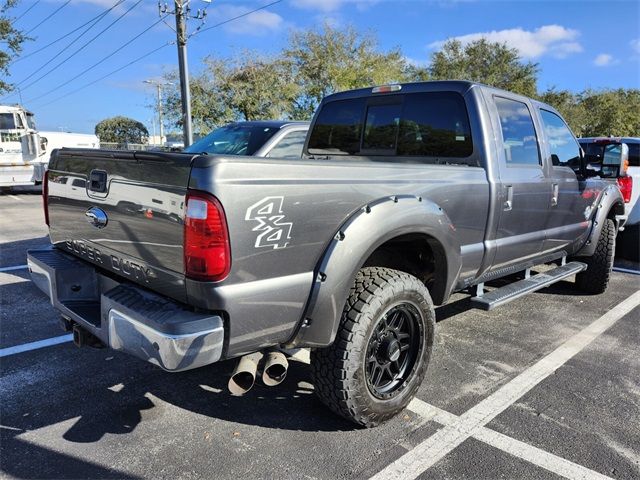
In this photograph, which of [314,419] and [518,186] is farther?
[518,186]

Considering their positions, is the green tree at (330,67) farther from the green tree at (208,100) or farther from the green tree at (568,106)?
the green tree at (568,106)

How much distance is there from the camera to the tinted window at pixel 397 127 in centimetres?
371

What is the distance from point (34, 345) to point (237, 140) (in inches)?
137

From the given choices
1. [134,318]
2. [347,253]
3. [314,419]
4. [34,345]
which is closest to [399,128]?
[347,253]

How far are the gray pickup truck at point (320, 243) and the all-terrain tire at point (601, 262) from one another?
5.34 ft

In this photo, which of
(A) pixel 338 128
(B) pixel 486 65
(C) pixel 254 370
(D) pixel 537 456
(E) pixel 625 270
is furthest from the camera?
(B) pixel 486 65

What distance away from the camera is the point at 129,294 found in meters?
2.47

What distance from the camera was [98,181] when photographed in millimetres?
2672

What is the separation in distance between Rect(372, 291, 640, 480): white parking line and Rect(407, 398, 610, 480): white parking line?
0.19 ft

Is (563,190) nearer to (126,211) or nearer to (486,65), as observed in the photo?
(126,211)

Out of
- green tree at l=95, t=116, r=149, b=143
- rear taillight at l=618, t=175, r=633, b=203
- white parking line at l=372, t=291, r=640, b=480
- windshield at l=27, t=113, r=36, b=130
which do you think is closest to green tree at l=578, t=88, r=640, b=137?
rear taillight at l=618, t=175, r=633, b=203

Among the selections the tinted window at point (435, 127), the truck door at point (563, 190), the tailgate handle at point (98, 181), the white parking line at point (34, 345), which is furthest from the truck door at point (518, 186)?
the white parking line at point (34, 345)

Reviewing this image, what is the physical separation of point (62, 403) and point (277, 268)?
1.85 metres

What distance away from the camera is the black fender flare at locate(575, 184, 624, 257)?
5109 millimetres
